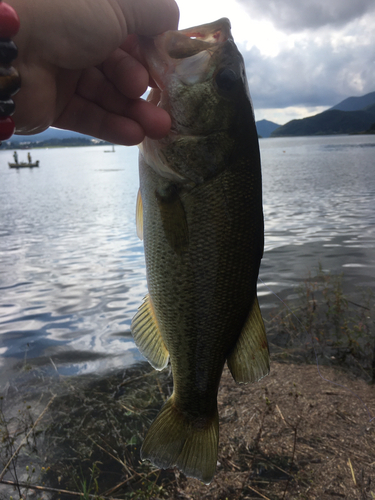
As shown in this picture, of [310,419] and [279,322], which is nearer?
[310,419]

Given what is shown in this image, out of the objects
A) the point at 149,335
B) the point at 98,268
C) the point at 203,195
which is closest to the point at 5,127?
the point at 203,195

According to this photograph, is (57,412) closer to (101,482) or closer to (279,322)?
(101,482)

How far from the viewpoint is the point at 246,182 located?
1914 mm

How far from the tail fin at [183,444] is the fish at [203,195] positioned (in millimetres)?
28

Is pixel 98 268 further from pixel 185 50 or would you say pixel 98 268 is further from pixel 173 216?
pixel 185 50

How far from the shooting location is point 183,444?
221 centimetres

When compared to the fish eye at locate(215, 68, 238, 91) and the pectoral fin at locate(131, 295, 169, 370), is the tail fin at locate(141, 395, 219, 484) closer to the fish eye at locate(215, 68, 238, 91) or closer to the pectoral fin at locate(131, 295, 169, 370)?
the pectoral fin at locate(131, 295, 169, 370)

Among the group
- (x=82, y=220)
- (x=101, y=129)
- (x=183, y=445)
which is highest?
(x=101, y=129)

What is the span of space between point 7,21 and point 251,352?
1.89m

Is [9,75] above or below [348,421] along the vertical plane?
above

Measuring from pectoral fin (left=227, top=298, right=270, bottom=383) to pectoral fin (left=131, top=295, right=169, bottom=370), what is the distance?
42 cm

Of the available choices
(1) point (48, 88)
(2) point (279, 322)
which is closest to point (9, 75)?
(1) point (48, 88)

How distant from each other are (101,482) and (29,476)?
67 cm

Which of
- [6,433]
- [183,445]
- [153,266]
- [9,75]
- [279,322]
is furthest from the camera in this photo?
[279,322]
